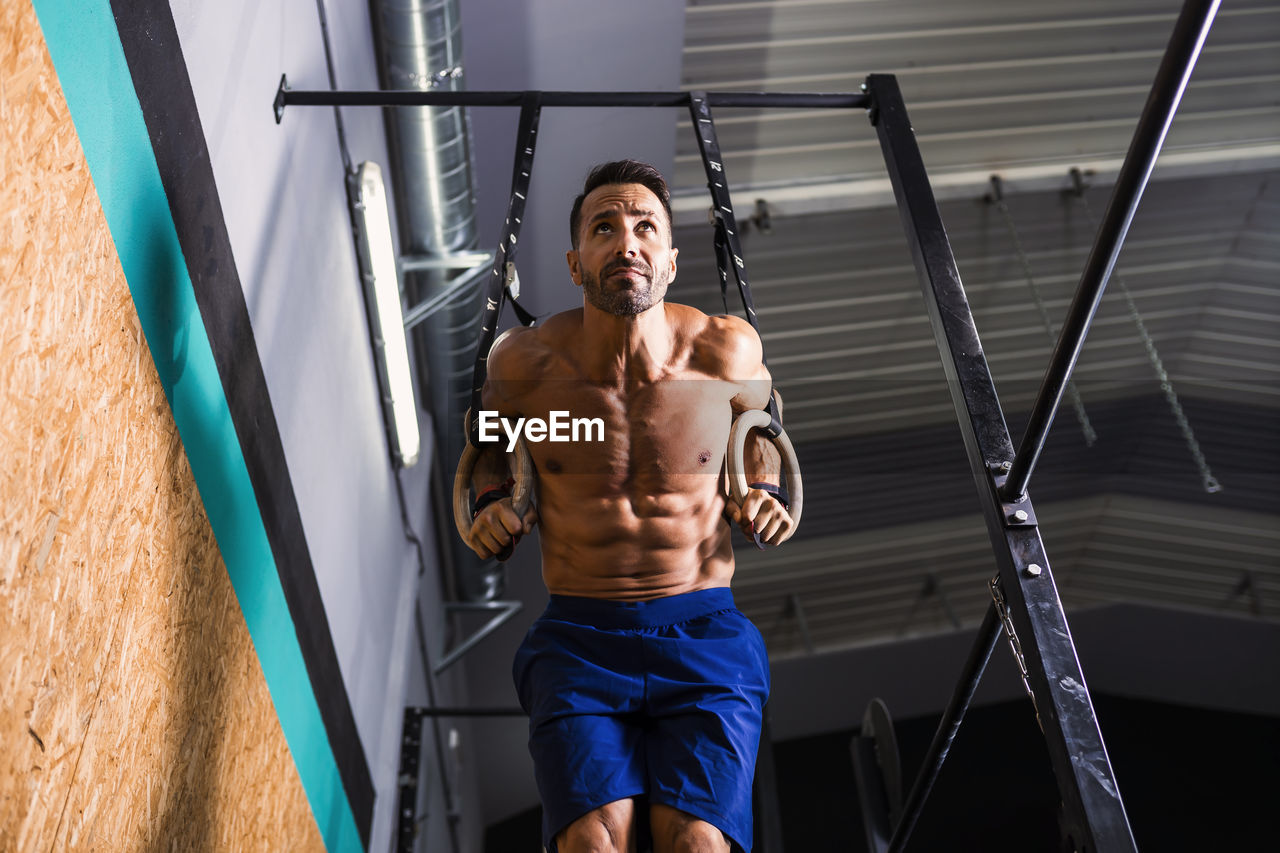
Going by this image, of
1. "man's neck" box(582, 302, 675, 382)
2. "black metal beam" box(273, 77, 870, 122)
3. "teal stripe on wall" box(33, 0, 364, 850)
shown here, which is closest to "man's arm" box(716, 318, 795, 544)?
"man's neck" box(582, 302, 675, 382)

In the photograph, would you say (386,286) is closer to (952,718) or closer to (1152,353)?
(952,718)

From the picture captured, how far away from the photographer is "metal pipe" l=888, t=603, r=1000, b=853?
261cm

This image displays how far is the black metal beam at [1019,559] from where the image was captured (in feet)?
6.91

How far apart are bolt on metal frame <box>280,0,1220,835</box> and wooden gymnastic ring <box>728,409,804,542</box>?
1.37ft

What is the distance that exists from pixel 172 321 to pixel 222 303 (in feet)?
1.16

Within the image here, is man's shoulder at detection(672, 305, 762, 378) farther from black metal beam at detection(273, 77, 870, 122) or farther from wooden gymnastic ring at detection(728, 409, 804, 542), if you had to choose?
black metal beam at detection(273, 77, 870, 122)

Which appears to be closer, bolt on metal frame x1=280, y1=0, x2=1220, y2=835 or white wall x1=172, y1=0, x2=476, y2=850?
bolt on metal frame x1=280, y1=0, x2=1220, y2=835

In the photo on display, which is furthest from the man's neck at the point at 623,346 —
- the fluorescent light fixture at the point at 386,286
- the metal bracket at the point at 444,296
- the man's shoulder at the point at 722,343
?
the metal bracket at the point at 444,296

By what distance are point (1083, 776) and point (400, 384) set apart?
2.97 meters

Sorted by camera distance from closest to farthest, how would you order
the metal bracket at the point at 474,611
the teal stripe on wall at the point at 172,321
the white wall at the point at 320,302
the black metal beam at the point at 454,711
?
the teal stripe on wall at the point at 172,321 → the white wall at the point at 320,302 → the black metal beam at the point at 454,711 → the metal bracket at the point at 474,611

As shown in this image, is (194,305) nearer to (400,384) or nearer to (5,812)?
(5,812)

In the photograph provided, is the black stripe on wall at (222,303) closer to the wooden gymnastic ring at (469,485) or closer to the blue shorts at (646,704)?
the wooden gymnastic ring at (469,485)

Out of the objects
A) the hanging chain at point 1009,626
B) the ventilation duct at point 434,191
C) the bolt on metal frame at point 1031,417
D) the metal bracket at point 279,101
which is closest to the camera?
the bolt on metal frame at point 1031,417

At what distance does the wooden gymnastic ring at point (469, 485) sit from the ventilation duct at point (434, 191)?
1.69 metres
